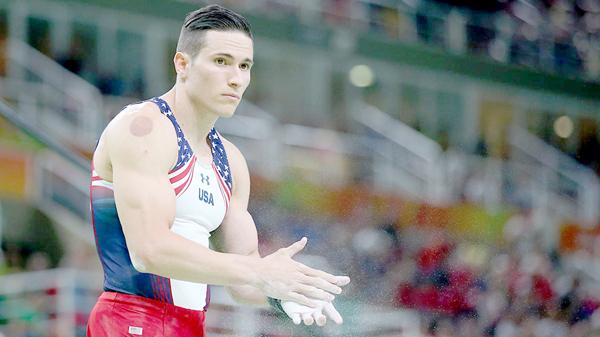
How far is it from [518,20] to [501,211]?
588 cm

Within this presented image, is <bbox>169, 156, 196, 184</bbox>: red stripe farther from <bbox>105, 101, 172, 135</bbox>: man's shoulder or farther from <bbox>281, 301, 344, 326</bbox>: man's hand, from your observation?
<bbox>281, 301, 344, 326</bbox>: man's hand

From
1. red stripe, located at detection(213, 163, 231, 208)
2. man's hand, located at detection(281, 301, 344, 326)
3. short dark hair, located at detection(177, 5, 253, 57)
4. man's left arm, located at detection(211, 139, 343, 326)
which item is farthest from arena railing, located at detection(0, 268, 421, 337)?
short dark hair, located at detection(177, 5, 253, 57)

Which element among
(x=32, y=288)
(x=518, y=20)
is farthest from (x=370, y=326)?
(x=518, y=20)

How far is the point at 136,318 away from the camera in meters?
4.70

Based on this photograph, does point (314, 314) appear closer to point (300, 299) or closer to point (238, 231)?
point (300, 299)

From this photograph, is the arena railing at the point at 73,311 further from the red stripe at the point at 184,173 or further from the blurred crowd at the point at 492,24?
the blurred crowd at the point at 492,24

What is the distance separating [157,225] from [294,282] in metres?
0.54

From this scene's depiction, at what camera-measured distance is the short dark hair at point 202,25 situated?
4.80m

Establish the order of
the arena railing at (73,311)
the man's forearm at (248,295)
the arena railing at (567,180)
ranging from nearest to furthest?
the man's forearm at (248,295)
the arena railing at (73,311)
the arena railing at (567,180)

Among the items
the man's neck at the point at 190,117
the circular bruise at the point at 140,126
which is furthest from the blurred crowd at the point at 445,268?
the circular bruise at the point at 140,126

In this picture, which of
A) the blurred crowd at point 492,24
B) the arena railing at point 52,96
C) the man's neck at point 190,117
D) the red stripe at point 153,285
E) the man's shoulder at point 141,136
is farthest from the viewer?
the blurred crowd at point 492,24

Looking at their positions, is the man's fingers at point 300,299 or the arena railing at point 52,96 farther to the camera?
the arena railing at point 52,96

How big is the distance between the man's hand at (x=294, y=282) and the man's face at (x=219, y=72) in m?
0.75

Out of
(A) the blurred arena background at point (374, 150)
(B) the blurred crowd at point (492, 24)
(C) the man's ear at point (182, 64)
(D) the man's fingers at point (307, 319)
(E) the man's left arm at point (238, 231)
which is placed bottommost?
(D) the man's fingers at point (307, 319)
